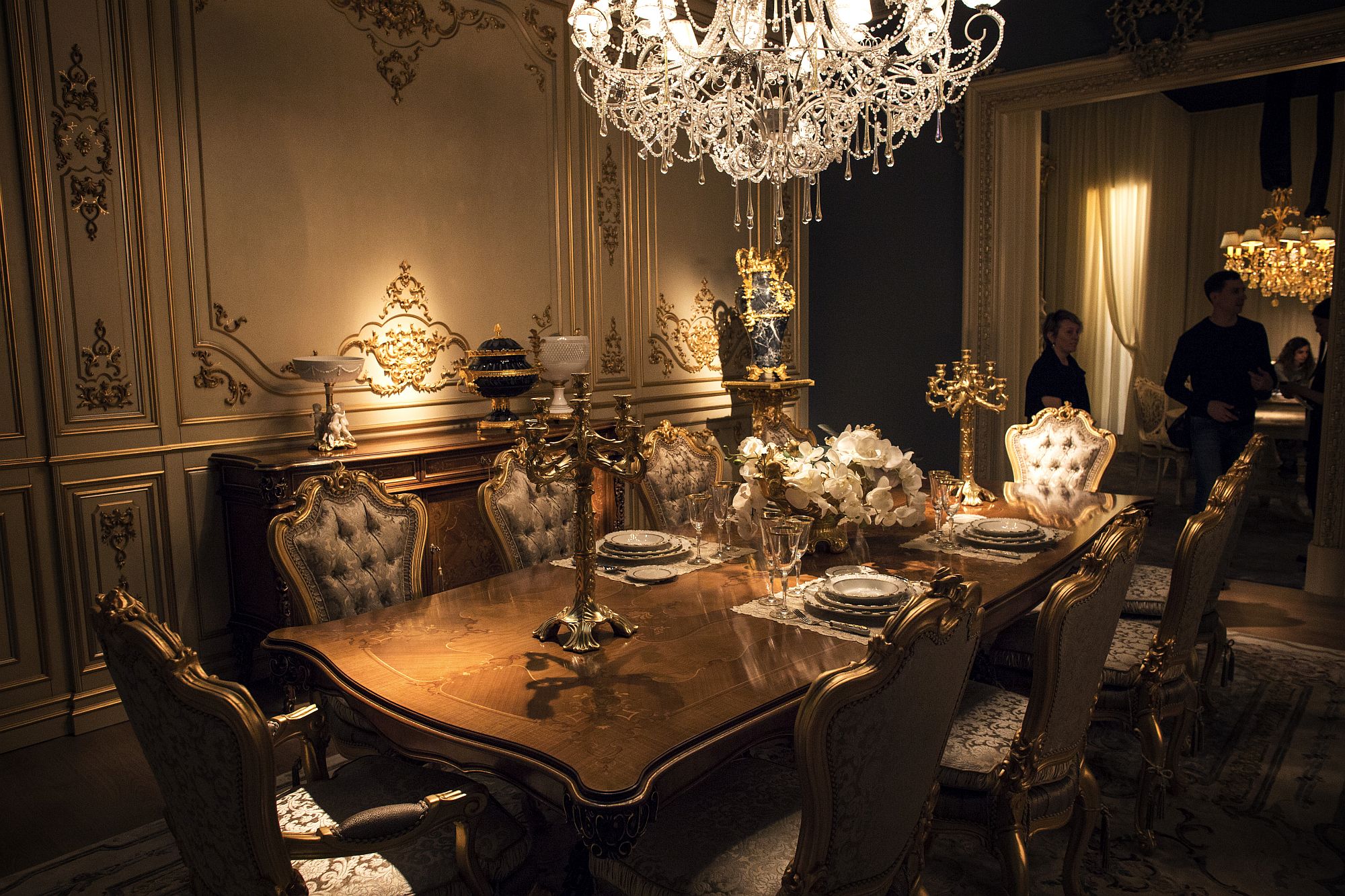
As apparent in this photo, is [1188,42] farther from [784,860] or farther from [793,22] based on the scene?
[784,860]

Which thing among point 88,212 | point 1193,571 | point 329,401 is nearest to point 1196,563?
point 1193,571

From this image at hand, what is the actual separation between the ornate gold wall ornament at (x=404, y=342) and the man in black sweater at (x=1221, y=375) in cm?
342

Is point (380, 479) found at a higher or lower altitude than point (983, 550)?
higher

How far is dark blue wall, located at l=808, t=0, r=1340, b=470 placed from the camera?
539 centimetres

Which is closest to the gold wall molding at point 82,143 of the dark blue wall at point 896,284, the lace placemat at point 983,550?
the lace placemat at point 983,550

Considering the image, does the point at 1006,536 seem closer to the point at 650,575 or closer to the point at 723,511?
the point at 723,511

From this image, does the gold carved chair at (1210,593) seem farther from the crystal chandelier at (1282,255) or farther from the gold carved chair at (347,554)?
the crystal chandelier at (1282,255)

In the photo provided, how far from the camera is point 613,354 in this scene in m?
4.86

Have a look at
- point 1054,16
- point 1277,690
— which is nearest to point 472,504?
point 1277,690

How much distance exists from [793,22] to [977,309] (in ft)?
9.84

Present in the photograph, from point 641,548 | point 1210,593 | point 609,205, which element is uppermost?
point 609,205

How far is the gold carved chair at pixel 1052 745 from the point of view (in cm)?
156

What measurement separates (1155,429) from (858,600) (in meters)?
5.36

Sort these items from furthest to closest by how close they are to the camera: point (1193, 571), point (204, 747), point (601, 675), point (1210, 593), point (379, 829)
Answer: point (1210, 593), point (1193, 571), point (601, 675), point (379, 829), point (204, 747)
